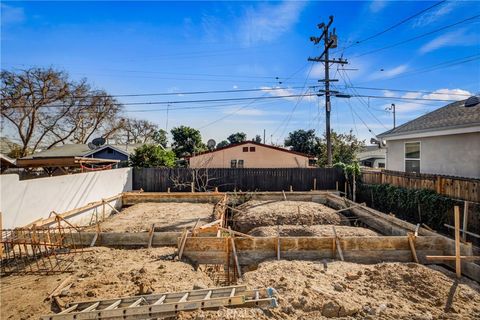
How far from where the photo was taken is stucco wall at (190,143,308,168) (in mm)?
18594

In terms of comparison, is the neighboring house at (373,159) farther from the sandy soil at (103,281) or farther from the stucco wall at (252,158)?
the sandy soil at (103,281)

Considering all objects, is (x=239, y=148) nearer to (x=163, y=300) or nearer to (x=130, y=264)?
(x=130, y=264)

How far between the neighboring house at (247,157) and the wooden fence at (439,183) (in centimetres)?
747

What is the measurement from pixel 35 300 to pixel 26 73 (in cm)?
2276

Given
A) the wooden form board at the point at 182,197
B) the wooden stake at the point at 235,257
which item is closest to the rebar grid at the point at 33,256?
the wooden stake at the point at 235,257

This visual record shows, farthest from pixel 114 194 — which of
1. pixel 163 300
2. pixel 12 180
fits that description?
pixel 163 300

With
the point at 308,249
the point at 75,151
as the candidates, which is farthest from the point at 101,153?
the point at 308,249

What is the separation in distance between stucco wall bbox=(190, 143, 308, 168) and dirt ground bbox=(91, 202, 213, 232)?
6.29 metres

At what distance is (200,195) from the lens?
42.7ft

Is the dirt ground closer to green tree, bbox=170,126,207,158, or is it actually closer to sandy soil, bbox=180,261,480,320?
sandy soil, bbox=180,261,480,320

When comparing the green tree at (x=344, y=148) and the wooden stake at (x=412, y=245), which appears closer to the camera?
the wooden stake at (x=412, y=245)

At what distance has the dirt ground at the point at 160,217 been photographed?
343 inches

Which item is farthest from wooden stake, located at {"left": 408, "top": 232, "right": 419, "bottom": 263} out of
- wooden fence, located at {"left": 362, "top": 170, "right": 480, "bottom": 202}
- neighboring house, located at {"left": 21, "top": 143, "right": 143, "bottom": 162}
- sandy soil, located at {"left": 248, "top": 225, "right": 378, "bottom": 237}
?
neighboring house, located at {"left": 21, "top": 143, "right": 143, "bottom": 162}

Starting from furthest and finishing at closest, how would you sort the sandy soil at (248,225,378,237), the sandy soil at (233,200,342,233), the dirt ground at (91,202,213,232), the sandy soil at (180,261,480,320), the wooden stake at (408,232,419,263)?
the sandy soil at (233,200,342,233)
the dirt ground at (91,202,213,232)
the sandy soil at (248,225,378,237)
the wooden stake at (408,232,419,263)
the sandy soil at (180,261,480,320)
